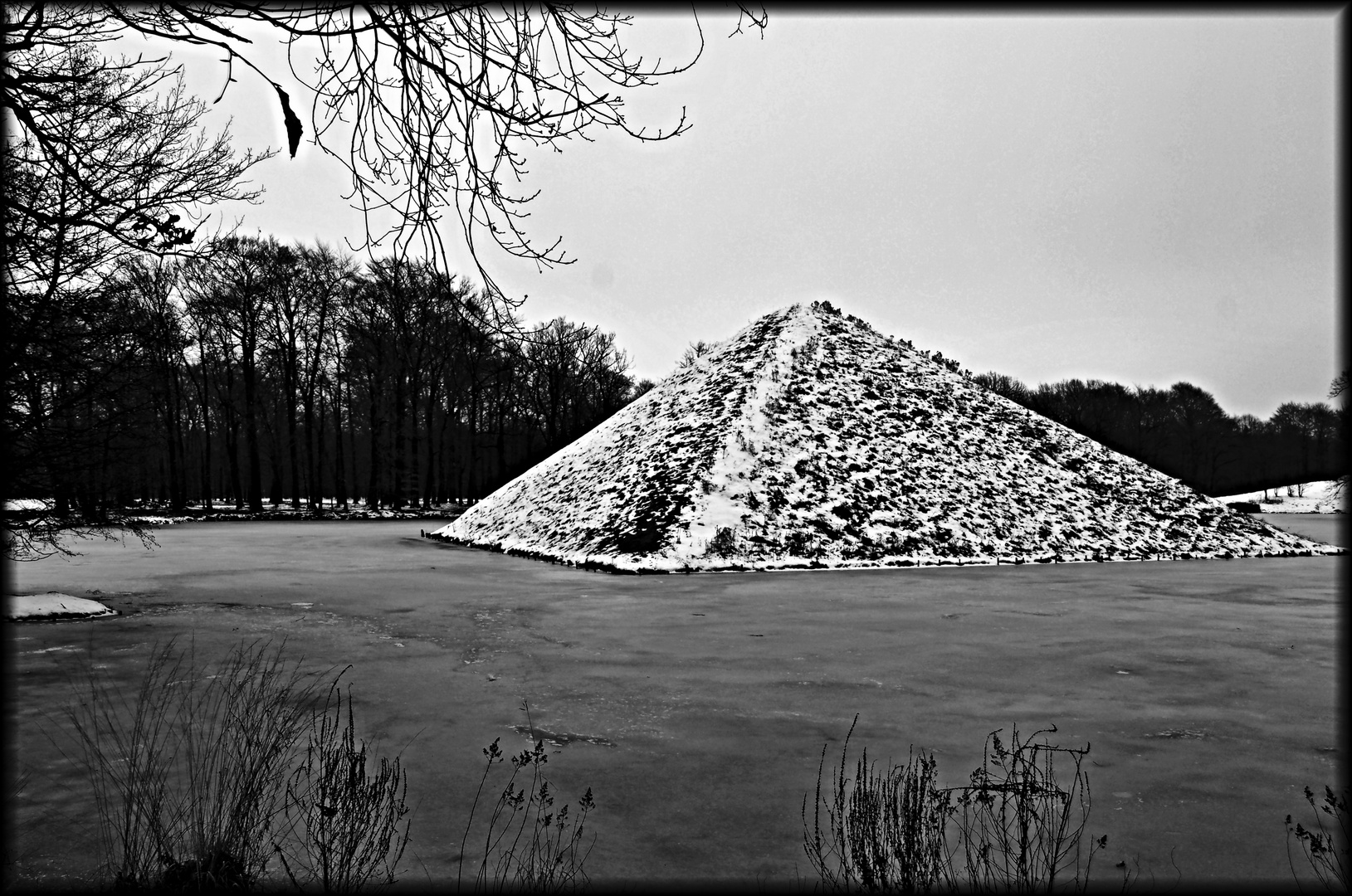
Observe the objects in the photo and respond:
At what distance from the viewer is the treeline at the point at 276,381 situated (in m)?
7.35

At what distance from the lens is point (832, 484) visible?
60.1 ft

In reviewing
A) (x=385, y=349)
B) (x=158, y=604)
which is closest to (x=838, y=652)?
(x=158, y=604)

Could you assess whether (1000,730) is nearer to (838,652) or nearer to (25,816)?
(838,652)

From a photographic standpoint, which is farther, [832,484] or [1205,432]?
[1205,432]

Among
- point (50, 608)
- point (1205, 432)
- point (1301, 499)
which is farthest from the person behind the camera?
point (1205, 432)

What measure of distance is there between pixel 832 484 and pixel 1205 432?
66.4m

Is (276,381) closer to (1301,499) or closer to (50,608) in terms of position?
(50,608)

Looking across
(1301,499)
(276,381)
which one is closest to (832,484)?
(276,381)

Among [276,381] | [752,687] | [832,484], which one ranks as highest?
[276,381]

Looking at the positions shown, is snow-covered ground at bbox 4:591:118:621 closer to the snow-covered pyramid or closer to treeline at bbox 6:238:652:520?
treeline at bbox 6:238:652:520

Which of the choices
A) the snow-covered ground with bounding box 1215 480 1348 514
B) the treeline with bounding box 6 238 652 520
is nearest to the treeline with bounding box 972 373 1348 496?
the snow-covered ground with bounding box 1215 480 1348 514

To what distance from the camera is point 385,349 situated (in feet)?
128

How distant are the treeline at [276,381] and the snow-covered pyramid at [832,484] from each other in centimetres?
264

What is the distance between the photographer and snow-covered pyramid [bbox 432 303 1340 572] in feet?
54.5
